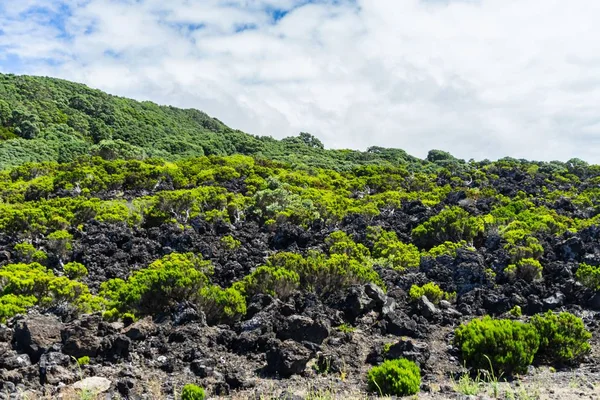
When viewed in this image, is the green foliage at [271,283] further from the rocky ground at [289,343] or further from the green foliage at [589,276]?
the green foliage at [589,276]

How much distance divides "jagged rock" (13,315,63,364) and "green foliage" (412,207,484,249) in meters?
14.9

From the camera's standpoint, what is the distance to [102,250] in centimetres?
1798

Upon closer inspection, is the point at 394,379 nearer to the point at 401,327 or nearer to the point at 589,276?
the point at 401,327

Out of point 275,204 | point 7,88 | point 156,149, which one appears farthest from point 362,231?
point 7,88

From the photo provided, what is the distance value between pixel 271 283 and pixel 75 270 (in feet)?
20.2

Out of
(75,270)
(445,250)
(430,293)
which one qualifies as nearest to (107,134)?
(75,270)

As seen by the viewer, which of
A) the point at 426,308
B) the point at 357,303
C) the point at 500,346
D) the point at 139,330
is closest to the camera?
the point at 500,346

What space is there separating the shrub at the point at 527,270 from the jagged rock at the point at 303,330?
7.96m

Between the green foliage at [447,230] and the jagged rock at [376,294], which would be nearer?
the jagged rock at [376,294]

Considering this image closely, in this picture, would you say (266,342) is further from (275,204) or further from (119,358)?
(275,204)

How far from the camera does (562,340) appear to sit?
1111 centimetres

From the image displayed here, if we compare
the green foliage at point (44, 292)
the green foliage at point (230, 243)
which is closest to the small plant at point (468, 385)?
the green foliage at point (44, 292)

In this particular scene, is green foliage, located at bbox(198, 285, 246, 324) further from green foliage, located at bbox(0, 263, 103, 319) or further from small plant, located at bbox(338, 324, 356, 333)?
green foliage, located at bbox(0, 263, 103, 319)

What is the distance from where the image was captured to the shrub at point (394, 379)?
9.12 metres
